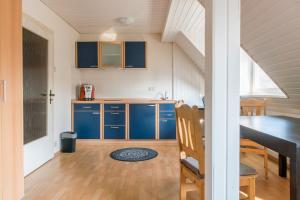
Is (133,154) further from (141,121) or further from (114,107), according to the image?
(114,107)

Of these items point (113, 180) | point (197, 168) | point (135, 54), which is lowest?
point (113, 180)

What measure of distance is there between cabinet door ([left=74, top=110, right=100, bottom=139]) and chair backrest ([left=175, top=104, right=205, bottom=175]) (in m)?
3.18

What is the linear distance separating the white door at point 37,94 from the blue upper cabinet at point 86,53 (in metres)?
1.28

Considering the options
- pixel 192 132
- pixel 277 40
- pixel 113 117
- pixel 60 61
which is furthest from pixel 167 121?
pixel 192 132

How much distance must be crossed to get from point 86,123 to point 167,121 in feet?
5.41

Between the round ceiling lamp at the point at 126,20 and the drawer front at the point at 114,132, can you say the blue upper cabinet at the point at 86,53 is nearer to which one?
the round ceiling lamp at the point at 126,20

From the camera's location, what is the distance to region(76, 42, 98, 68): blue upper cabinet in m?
5.19

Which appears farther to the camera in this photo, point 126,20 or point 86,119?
point 86,119

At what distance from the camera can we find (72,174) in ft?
10.5

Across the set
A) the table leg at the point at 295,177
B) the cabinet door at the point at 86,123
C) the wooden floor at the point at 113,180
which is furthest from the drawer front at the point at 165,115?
the table leg at the point at 295,177

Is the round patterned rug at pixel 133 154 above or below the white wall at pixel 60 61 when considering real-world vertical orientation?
below

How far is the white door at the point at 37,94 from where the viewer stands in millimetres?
3186

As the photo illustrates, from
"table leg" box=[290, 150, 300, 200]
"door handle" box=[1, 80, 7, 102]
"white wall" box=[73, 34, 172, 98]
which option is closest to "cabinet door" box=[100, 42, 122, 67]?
"white wall" box=[73, 34, 172, 98]

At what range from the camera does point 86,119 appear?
4961 mm
